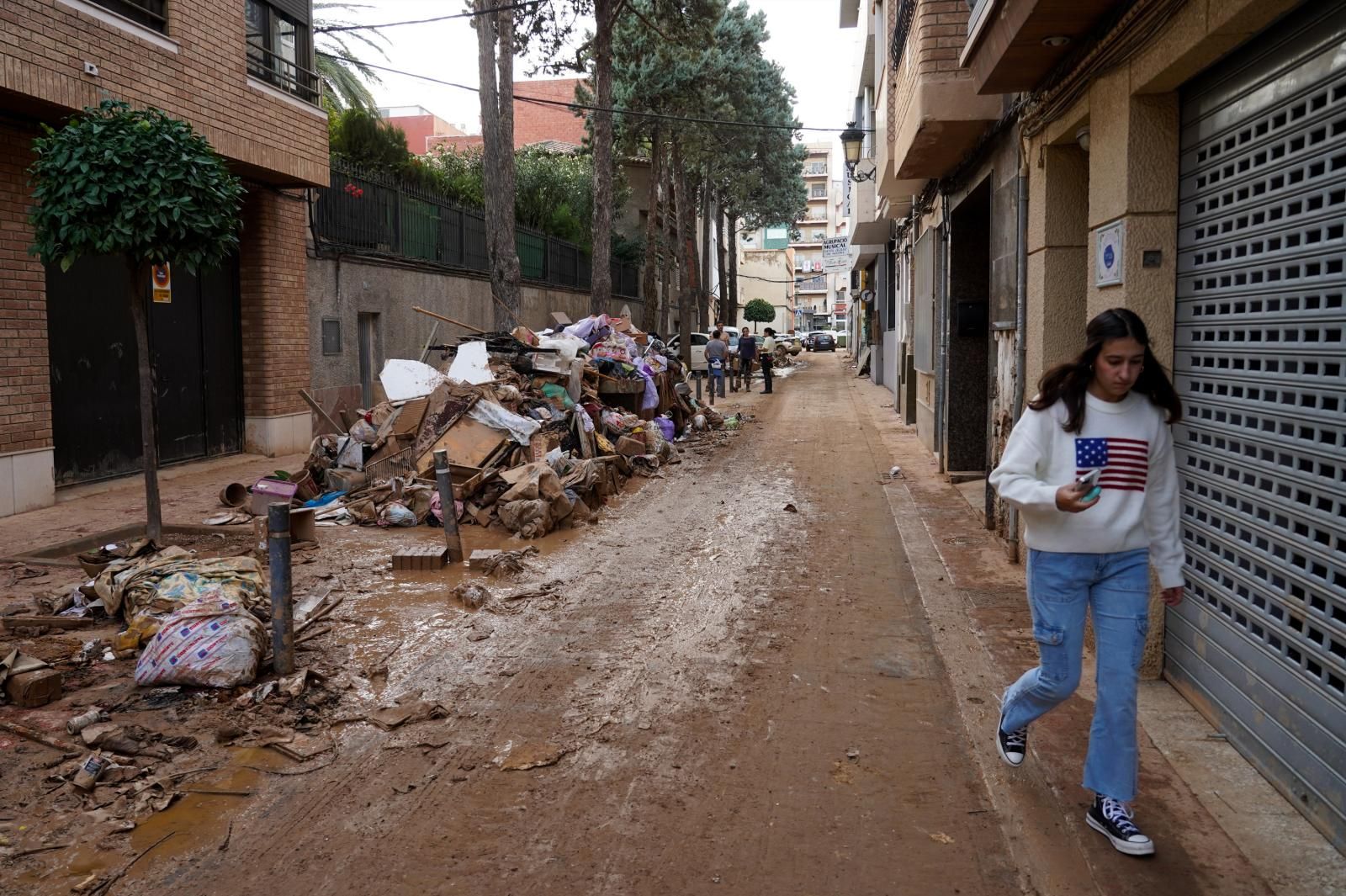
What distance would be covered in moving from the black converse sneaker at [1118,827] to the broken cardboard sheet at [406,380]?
32.7 ft

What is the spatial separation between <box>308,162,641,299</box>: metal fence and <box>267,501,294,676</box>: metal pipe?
11.8m

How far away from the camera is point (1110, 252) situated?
223 inches

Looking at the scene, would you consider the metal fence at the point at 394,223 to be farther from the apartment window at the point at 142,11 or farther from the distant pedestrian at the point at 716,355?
the distant pedestrian at the point at 716,355

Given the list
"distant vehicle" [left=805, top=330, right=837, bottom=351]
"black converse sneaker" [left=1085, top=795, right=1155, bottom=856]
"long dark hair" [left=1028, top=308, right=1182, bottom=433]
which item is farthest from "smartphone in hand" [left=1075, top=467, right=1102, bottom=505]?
"distant vehicle" [left=805, top=330, right=837, bottom=351]

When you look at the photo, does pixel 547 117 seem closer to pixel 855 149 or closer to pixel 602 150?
pixel 602 150

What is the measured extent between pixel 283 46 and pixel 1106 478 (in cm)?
1517

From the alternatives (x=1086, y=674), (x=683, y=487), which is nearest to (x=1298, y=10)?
(x=1086, y=674)

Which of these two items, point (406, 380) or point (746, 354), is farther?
point (746, 354)

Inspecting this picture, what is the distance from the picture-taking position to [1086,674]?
5566mm

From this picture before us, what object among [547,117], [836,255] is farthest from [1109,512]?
[547,117]

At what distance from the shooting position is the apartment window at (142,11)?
445 inches

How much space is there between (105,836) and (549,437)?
29.0 ft

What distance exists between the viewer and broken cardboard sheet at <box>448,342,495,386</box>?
13328 millimetres

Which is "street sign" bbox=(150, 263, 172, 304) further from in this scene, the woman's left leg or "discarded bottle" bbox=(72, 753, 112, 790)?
the woman's left leg
